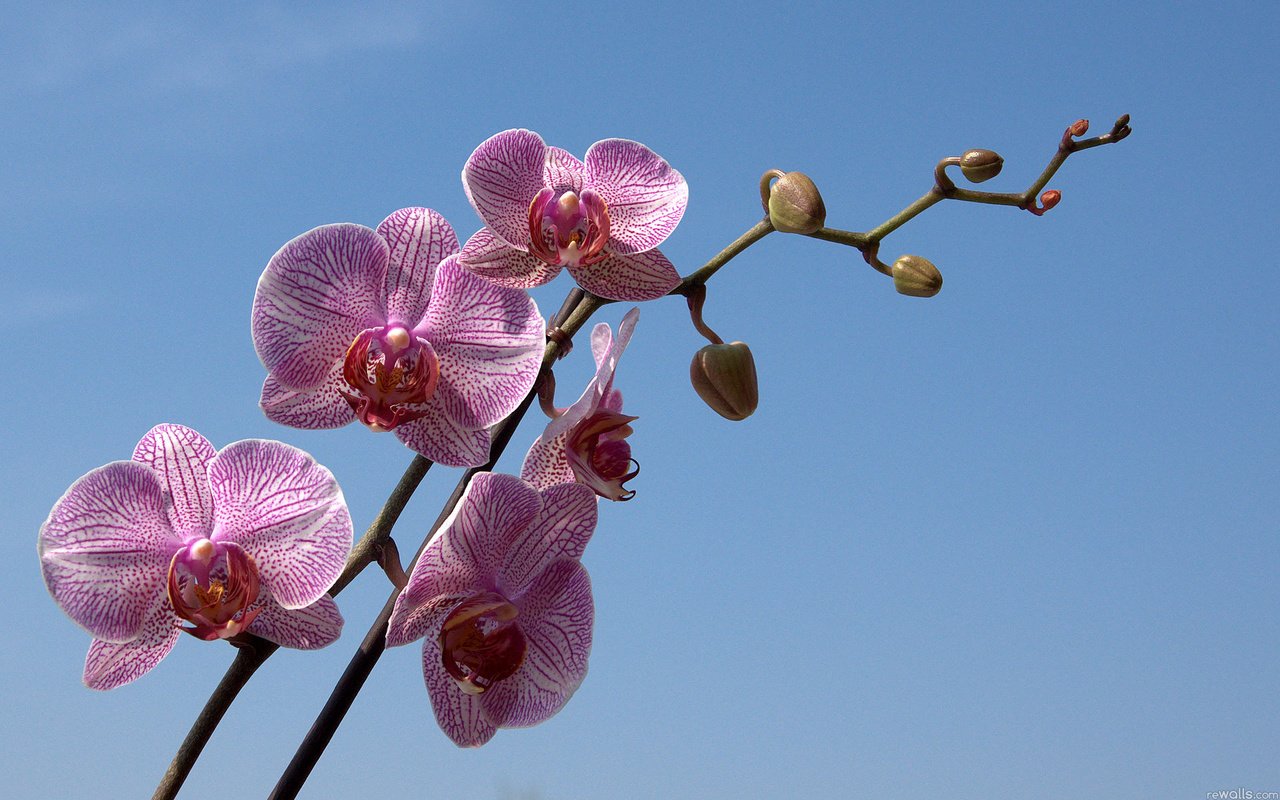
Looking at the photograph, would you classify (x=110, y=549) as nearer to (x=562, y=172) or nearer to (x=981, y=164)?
(x=562, y=172)

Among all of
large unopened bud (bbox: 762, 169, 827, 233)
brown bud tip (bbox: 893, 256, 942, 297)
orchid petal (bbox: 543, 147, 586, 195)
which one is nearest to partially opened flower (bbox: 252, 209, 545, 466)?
orchid petal (bbox: 543, 147, 586, 195)

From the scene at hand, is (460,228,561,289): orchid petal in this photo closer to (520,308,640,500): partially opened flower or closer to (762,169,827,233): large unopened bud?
(520,308,640,500): partially opened flower

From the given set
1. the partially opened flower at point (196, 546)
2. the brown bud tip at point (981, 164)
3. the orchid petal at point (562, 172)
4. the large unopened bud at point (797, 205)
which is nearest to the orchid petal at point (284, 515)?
the partially opened flower at point (196, 546)

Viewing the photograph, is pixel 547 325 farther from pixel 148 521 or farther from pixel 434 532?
pixel 148 521

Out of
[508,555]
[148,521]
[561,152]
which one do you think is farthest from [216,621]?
[561,152]

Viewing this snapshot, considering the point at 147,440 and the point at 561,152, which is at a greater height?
the point at 561,152

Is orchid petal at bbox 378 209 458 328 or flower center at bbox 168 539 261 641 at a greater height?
orchid petal at bbox 378 209 458 328
